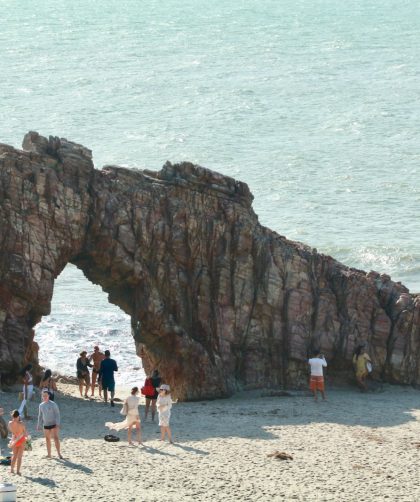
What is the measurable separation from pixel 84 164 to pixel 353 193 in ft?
147

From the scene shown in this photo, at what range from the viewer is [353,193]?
80375mm

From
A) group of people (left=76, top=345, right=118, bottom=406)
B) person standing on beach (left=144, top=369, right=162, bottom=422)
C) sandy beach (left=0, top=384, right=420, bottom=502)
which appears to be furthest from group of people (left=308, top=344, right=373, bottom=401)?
group of people (left=76, top=345, right=118, bottom=406)

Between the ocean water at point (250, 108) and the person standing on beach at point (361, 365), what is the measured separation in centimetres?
1126

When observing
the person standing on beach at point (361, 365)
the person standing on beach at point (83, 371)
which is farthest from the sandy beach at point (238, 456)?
the person standing on beach at point (361, 365)

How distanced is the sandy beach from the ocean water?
44.6 feet

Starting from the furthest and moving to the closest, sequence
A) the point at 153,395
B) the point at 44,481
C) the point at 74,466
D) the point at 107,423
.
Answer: the point at 153,395 → the point at 107,423 → the point at 74,466 → the point at 44,481

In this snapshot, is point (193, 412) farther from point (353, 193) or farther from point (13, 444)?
point (353, 193)

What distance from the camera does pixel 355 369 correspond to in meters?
39.3

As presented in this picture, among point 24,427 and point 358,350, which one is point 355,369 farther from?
point 24,427

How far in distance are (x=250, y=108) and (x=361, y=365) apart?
2576 inches

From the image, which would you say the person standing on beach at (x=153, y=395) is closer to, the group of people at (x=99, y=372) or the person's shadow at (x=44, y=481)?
the group of people at (x=99, y=372)

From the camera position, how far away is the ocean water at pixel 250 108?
6938 cm

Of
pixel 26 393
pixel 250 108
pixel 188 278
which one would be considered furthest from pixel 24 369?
pixel 250 108

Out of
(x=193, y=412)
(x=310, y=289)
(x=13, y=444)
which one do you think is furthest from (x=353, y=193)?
(x=13, y=444)
